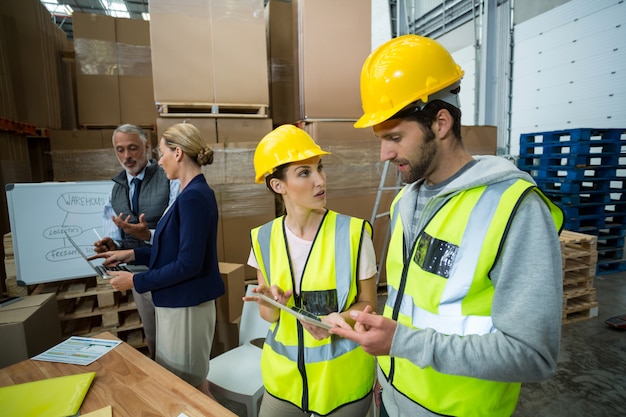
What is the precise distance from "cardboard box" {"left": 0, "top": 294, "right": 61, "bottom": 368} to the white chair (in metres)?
1.16

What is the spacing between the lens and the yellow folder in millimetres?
1224

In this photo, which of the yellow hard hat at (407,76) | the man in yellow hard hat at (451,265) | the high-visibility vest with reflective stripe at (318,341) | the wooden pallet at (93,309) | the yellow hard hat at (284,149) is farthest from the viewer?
the wooden pallet at (93,309)

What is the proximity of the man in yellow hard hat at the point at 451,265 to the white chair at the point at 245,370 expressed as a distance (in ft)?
3.73

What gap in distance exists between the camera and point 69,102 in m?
5.30

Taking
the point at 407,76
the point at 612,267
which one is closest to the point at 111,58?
the point at 407,76

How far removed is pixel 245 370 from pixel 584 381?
305 centimetres

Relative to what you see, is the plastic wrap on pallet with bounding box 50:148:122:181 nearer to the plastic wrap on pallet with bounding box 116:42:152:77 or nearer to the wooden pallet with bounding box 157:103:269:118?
the wooden pallet with bounding box 157:103:269:118

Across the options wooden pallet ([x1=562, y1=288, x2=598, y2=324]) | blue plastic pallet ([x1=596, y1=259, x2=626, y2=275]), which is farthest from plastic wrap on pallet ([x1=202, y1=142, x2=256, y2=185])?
blue plastic pallet ([x1=596, y1=259, x2=626, y2=275])

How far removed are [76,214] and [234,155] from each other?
1.66 meters

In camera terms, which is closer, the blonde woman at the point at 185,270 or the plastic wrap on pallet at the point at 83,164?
the blonde woman at the point at 185,270

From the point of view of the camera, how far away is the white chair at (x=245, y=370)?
84.6 inches

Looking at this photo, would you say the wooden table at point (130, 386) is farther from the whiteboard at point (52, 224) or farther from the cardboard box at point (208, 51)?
the cardboard box at point (208, 51)

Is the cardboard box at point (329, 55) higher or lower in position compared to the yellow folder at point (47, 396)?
higher

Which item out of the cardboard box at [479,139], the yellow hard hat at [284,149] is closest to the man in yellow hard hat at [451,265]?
the yellow hard hat at [284,149]
